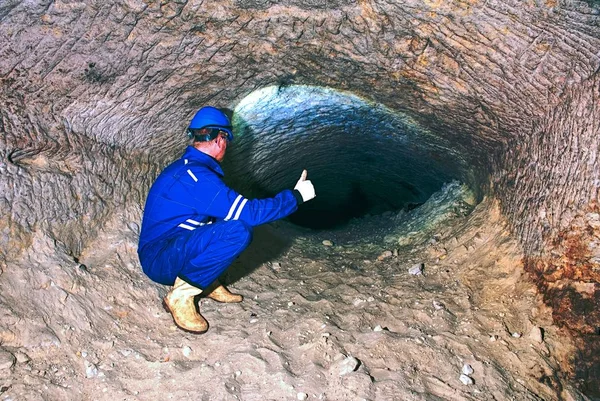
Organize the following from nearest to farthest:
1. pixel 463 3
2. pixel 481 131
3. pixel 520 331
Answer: pixel 463 3
pixel 520 331
pixel 481 131

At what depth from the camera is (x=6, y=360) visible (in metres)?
2.06

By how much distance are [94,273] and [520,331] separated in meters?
2.67

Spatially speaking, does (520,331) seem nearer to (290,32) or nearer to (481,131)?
(481,131)

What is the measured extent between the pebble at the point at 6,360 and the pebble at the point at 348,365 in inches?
65.2

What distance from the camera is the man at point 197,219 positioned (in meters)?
2.54

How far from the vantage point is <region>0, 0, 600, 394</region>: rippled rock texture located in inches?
89.3

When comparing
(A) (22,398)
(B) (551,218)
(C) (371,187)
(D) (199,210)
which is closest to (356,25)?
(D) (199,210)

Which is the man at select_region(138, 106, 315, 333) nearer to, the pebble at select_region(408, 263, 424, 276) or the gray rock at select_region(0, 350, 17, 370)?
the gray rock at select_region(0, 350, 17, 370)

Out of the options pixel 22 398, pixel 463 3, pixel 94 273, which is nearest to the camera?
pixel 22 398

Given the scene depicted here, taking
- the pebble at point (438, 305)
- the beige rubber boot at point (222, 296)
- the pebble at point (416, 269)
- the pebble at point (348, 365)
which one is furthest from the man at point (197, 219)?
the pebble at point (416, 269)

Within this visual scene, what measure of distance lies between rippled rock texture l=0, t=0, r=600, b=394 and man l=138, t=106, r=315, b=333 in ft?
1.57

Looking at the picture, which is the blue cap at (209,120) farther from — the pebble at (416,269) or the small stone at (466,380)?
the small stone at (466,380)

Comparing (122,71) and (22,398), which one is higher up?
(122,71)

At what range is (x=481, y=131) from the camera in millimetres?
3191
